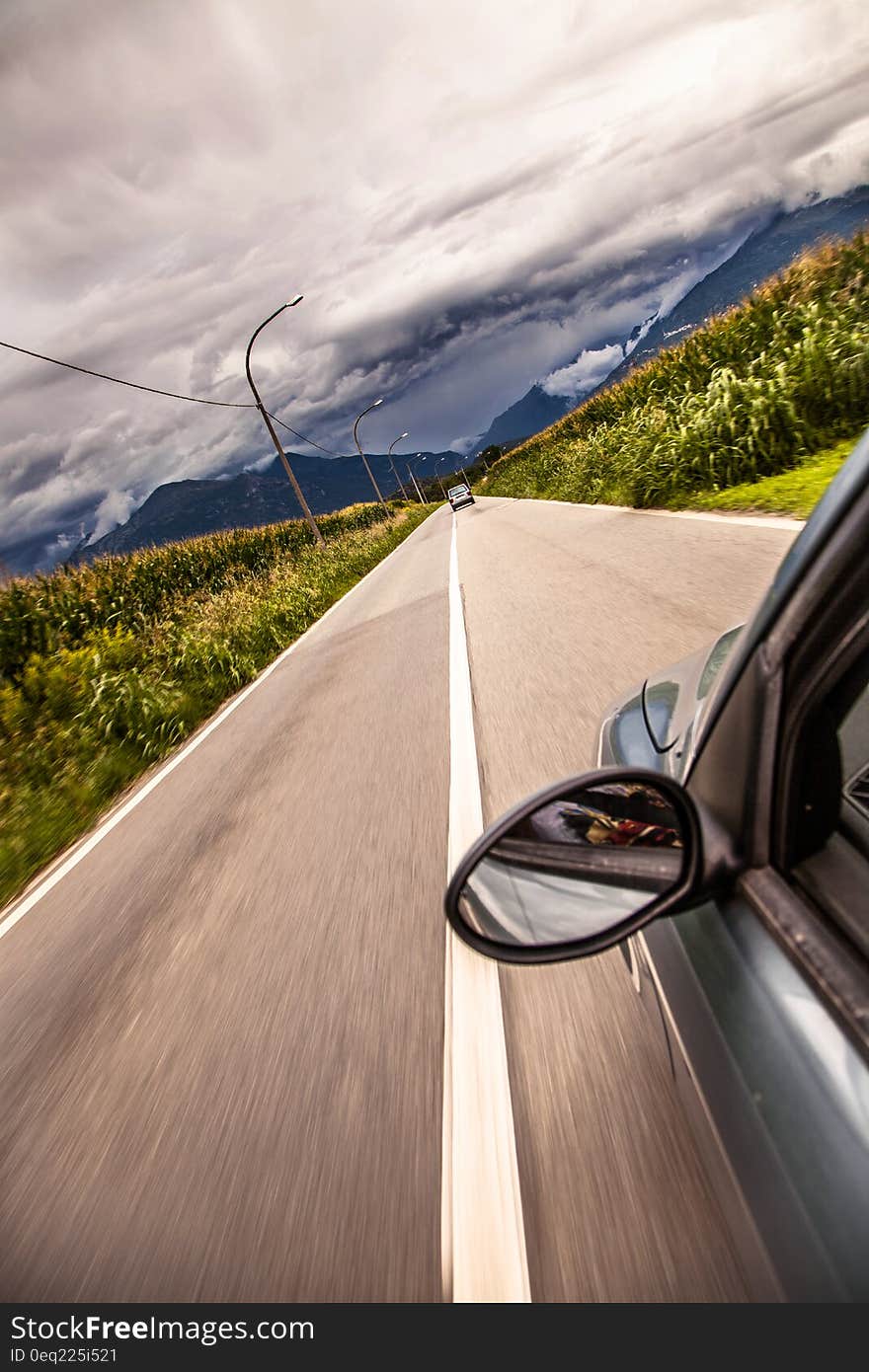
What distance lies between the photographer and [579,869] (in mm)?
1153

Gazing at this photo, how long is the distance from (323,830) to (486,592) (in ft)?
19.2

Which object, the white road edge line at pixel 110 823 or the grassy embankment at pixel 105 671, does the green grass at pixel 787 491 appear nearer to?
the white road edge line at pixel 110 823

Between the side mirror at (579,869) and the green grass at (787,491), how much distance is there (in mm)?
6501

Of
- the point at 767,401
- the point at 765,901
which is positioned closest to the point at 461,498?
the point at 767,401

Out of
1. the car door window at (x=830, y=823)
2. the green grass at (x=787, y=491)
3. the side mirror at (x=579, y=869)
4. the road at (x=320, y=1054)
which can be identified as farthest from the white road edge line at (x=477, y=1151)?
the green grass at (x=787, y=491)

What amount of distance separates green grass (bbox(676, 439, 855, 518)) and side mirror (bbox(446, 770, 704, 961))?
650 centimetres

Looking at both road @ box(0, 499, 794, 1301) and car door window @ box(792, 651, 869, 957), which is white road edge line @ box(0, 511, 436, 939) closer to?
road @ box(0, 499, 794, 1301)

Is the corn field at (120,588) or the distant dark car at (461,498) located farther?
the distant dark car at (461,498)

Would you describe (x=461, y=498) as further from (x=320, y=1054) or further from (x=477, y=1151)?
(x=477, y=1151)

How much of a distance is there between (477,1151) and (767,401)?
9.98m

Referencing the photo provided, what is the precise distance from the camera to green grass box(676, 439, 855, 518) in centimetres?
677

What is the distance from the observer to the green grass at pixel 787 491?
6.77 meters

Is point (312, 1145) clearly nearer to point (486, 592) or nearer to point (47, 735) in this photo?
point (47, 735)
